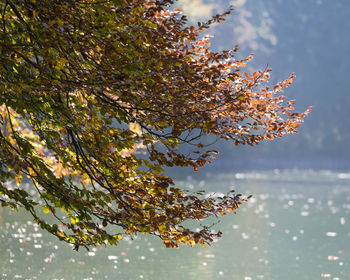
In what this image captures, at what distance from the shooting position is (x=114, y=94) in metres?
7.12

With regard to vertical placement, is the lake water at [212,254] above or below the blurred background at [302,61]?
below

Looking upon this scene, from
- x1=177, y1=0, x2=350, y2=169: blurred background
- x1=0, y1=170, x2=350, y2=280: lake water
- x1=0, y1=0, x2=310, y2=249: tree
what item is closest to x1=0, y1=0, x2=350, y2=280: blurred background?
x1=0, y1=170, x2=350, y2=280: lake water

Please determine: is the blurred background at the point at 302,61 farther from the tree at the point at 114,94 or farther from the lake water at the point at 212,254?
the tree at the point at 114,94

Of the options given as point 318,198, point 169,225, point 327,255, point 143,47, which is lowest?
point 169,225

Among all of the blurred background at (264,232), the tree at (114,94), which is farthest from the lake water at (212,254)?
the tree at (114,94)

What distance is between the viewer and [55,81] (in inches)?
248

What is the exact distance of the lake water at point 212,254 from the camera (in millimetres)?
16547

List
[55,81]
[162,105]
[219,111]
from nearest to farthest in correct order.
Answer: [55,81], [162,105], [219,111]

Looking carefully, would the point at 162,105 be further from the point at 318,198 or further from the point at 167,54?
the point at 318,198

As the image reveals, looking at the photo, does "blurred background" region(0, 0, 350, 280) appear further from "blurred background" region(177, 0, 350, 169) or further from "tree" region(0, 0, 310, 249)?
"tree" region(0, 0, 310, 249)

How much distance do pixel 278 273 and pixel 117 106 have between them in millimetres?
11348

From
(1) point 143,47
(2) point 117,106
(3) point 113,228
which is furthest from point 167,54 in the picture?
(3) point 113,228

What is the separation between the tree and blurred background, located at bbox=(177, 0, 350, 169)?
70.4 m

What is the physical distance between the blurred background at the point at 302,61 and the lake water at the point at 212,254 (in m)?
52.3
